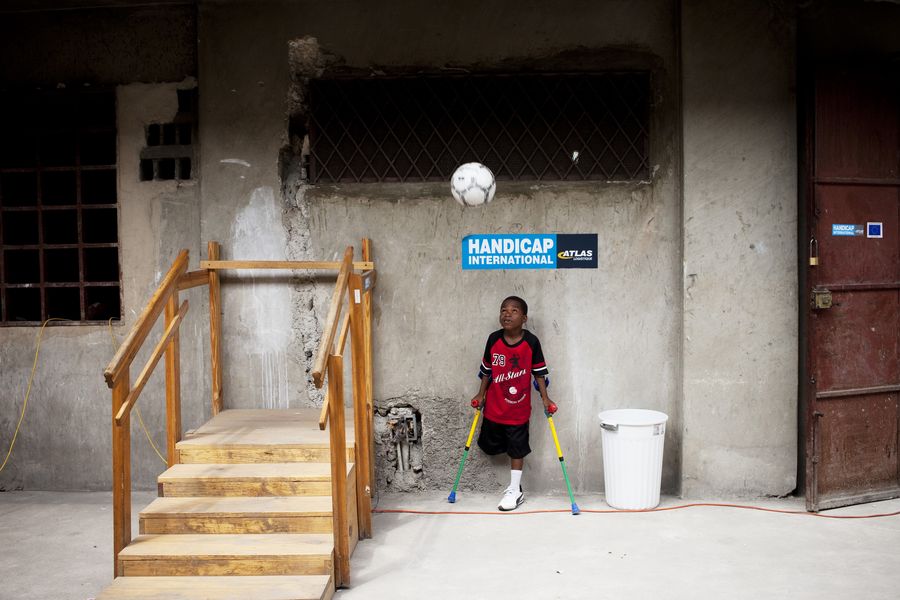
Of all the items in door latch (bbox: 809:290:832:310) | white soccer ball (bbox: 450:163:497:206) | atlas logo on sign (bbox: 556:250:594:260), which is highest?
white soccer ball (bbox: 450:163:497:206)

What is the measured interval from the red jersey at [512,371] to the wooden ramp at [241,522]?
117 cm

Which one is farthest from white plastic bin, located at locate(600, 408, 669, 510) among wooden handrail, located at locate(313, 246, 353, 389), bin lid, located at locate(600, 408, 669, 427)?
wooden handrail, located at locate(313, 246, 353, 389)

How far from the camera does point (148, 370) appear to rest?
445 cm

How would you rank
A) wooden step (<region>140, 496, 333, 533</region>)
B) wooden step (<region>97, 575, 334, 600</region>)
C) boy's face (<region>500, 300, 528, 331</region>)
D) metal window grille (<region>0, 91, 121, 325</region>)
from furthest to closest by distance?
metal window grille (<region>0, 91, 121, 325</region>) → boy's face (<region>500, 300, 528, 331</region>) → wooden step (<region>140, 496, 333, 533</region>) → wooden step (<region>97, 575, 334, 600</region>)

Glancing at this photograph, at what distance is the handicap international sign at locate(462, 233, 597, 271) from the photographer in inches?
225

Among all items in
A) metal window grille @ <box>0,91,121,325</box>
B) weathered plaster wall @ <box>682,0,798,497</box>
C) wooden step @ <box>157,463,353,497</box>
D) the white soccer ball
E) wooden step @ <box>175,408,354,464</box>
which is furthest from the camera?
metal window grille @ <box>0,91,121,325</box>

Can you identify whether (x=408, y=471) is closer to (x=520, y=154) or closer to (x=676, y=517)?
(x=676, y=517)

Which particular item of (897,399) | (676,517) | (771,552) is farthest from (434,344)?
(897,399)

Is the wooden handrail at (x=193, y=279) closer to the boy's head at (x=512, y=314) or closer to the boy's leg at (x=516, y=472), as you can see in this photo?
the boy's head at (x=512, y=314)

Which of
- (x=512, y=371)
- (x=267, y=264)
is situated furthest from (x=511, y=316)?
(x=267, y=264)

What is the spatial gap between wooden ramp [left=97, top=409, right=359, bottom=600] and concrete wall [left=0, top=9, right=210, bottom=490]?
105cm

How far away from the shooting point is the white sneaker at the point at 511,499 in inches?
213

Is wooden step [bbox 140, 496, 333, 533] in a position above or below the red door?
below

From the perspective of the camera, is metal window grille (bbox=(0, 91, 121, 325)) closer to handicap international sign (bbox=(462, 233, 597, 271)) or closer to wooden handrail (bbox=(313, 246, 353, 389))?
wooden handrail (bbox=(313, 246, 353, 389))
